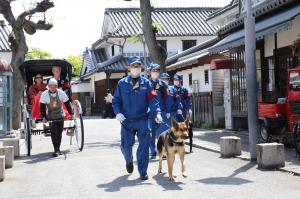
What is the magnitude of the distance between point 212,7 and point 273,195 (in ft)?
145

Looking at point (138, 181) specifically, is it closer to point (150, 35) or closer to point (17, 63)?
point (150, 35)

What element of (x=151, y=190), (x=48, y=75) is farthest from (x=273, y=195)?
(x=48, y=75)

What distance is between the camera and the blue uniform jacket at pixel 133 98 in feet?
28.9

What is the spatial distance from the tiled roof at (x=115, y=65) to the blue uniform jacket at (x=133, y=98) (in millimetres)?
31643

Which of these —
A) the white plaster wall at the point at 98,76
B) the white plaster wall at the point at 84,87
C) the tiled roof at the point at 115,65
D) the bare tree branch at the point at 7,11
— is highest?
the bare tree branch at the point at 7,11

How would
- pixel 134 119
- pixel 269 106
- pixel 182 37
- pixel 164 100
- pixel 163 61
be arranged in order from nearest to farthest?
1. pixel 134 119
2. pixel 164 100
3. pixel 269 106
4. pixel 163 61
5. pixel 182 37

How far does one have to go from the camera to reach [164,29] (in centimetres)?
4588

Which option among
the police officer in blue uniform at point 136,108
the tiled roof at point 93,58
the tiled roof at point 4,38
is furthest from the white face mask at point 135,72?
the tiled roof at point 93,58

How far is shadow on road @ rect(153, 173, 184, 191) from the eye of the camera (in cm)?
787

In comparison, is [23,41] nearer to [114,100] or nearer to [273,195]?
[114,100]

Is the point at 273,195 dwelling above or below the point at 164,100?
below

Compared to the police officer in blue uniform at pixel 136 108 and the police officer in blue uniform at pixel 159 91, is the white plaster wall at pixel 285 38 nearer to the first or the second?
the police officer in blue uniform at pixel 159 91

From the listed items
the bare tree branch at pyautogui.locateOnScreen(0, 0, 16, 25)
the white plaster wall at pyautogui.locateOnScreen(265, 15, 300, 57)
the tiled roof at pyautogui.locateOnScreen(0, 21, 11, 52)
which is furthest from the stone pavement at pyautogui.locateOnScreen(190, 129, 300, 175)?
the tiled roof at pyautogui.locateOnScreen(0, 21, 11, 52)

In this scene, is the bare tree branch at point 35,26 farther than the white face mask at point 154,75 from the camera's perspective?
Yes
